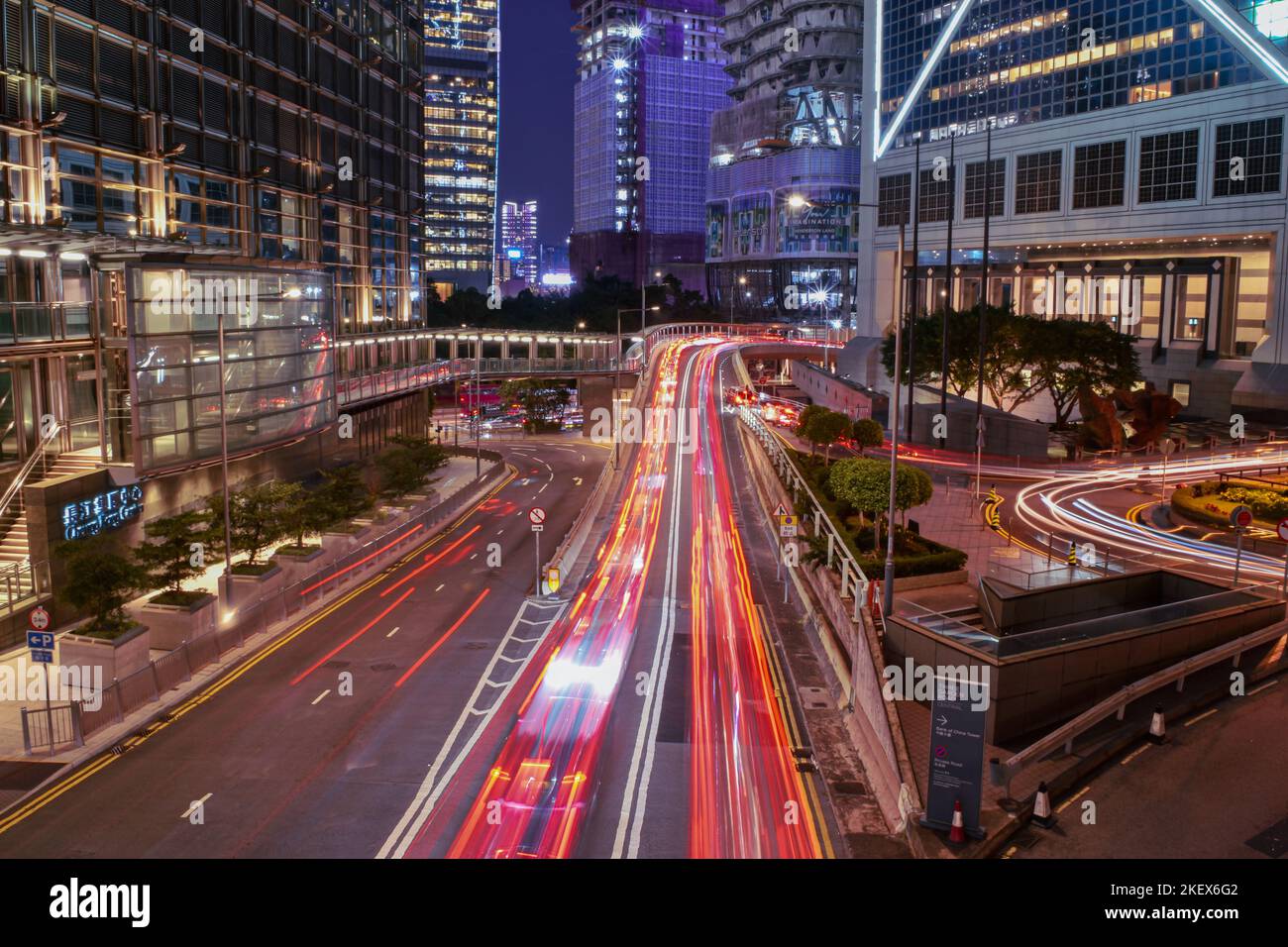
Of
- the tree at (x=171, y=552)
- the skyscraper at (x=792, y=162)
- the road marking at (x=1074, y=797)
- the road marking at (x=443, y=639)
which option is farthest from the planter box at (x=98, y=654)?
the skyscraper at (x=792, y=162)

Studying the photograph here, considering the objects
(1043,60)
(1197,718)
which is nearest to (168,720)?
(1197,718)

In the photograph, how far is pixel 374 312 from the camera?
64875 mm

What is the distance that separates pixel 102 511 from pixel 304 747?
52.0 ft

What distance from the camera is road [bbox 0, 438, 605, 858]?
55.0ft

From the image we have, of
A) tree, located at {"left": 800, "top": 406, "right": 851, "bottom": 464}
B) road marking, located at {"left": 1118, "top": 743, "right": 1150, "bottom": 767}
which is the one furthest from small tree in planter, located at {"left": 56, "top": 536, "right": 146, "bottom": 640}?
tree, located at {"left": 800, "top": 406, "right": 851, "bottom": 464}

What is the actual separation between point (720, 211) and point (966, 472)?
118794mm

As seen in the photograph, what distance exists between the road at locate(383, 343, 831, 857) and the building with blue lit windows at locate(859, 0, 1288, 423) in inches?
1463

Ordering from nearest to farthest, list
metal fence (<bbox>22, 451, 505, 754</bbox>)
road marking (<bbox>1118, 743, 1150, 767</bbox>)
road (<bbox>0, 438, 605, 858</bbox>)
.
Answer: road (<bbox>0, 438, 605, 858</bbox>) < road marking (<bbox>1118, 743, 1150, 767</bbox>) < metal fence (<bbox>22, 451, 505, 754</bbox>)

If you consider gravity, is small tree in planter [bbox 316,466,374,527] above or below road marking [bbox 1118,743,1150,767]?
above

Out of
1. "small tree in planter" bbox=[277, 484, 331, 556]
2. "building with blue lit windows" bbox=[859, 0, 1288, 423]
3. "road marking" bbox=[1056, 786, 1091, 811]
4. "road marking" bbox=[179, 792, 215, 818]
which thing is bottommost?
"road marking" bbox=[179, 792, 215, 818]

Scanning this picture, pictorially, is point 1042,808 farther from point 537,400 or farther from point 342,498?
point 537,400

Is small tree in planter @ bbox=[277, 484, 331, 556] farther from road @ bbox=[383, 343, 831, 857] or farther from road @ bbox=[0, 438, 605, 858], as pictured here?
road @ bbox=[383, 343, 831, 857]

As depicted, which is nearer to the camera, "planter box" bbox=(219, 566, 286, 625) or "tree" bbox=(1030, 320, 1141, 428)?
"planter box" bbox=(219, 566, 286, 625)

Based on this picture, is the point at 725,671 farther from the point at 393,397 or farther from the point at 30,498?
the point at 393,397
